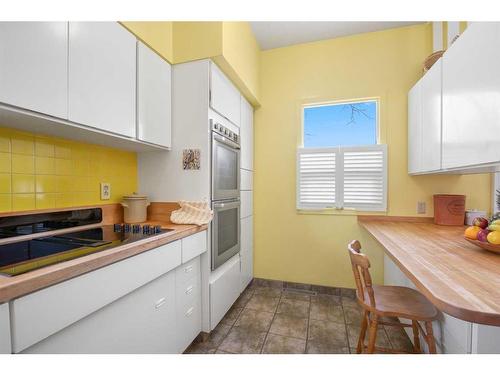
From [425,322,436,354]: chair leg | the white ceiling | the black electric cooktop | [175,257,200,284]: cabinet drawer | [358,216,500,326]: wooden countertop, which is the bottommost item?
[425,322,436,354]: chair leg

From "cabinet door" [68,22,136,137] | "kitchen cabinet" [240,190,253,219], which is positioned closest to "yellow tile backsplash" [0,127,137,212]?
"cabinet door" [68,22,136,137]

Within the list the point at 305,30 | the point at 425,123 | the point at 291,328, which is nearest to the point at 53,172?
the point at 291,328

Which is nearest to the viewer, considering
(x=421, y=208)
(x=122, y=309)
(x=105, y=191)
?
(x=122, y=309)

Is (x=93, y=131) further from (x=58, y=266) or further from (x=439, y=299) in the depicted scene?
(x=439, y=299)

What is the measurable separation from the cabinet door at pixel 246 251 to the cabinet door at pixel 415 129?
5.49 ft

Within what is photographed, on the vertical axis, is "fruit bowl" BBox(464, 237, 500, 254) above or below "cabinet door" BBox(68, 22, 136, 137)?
below

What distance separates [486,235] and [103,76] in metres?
2.19

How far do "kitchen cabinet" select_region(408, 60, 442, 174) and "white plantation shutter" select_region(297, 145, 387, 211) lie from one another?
283 mm

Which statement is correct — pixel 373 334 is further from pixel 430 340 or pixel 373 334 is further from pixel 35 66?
pixel 35 66

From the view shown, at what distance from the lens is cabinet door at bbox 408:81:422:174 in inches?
75.4

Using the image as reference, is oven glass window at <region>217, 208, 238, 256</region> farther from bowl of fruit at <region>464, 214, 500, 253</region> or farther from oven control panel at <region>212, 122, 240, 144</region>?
bowl of fruit at <region>464, 214, 500, 253</region>

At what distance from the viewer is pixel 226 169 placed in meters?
1.97

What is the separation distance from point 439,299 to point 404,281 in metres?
1.18
